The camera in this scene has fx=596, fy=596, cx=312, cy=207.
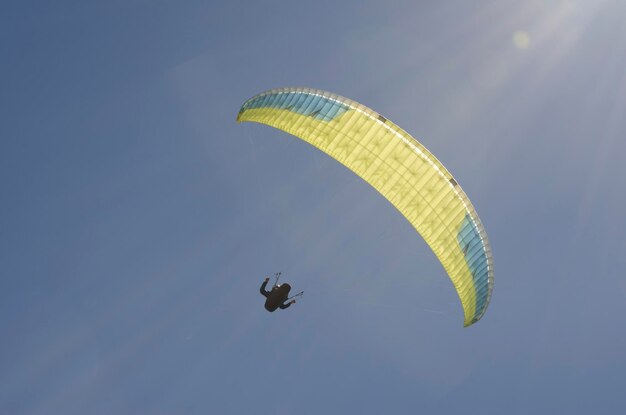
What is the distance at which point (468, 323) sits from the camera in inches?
994

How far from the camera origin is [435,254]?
24.5 metres

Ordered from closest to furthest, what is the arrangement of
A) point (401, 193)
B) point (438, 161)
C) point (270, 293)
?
point (438, 161) < point (401, 193) < point (270, 293)

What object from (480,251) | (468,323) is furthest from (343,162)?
(468,323)

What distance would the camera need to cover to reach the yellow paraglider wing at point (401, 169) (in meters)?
22.7

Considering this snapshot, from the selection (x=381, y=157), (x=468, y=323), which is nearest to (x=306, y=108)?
(x=381, y=157)

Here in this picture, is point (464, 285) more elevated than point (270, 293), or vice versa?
point (270, 293)

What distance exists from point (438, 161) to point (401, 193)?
8.16 ft

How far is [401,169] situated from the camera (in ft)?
76.7

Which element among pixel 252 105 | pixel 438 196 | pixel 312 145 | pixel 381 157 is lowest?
pixel 438 196

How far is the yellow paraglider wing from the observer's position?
22734 mm

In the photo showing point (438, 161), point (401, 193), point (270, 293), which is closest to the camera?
point (438, 161)

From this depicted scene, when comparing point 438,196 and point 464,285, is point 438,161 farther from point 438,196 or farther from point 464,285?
point 464,285

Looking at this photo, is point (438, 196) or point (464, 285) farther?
point (464, 285)

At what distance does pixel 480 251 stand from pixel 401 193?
3.86m
